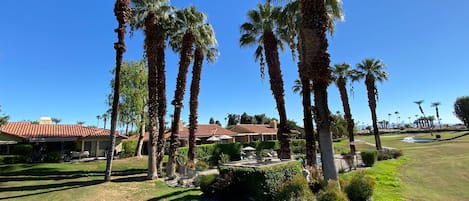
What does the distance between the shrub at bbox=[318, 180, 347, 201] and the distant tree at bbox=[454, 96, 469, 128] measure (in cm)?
8487

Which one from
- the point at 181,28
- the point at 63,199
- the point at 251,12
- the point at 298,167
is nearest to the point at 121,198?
the point at 63,199

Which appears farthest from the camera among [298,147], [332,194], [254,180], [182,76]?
[298,147]

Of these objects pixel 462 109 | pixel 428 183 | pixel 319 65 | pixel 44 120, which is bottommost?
pixel 428 183

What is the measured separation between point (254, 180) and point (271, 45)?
11225 mm

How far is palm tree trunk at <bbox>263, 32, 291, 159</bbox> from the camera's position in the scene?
1813 cm

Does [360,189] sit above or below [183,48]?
below

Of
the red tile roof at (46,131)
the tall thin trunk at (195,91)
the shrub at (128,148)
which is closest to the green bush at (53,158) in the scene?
the red tile roof at (46,131)

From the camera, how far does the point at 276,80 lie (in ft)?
61.8

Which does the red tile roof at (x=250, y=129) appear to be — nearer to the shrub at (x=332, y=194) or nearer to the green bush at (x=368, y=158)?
the green bush at (x=368, y=158)

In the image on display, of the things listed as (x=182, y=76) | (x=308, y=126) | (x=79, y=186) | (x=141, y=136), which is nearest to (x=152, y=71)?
(x=182, y=76)

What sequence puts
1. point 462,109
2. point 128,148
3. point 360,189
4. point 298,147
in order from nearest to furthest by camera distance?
point 360,189 < point 128,148 < point 298,147 < point 462,109

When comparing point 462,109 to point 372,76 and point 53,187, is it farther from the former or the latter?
point 53,187

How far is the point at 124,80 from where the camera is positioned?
3150cm

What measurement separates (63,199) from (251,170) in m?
8.69
